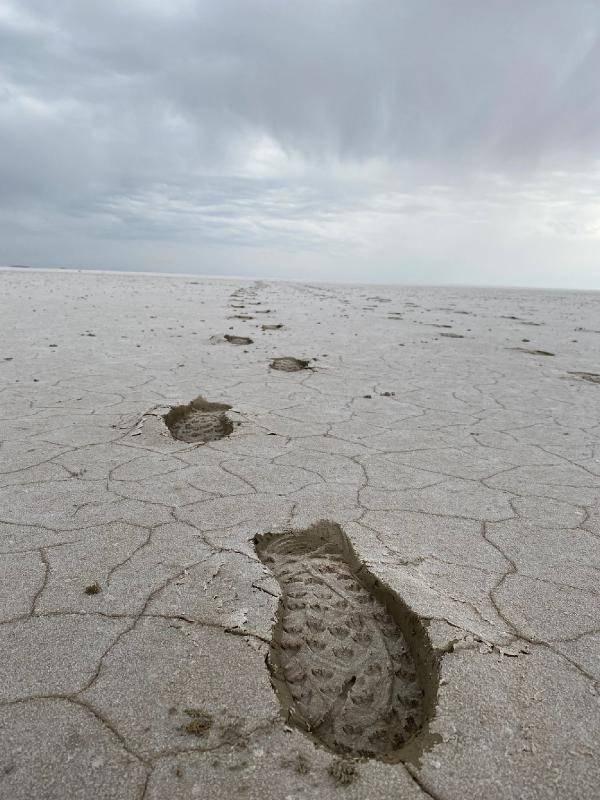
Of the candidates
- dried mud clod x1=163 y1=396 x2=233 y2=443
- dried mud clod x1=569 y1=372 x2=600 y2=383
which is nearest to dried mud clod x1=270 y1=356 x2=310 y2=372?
dried mud clod x1=163 y1=396 x2=233 y2=443

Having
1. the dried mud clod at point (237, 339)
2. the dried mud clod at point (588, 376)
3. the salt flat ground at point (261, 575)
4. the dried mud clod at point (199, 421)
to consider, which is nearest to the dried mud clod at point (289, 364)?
the salt flat ground at point (261, 575)

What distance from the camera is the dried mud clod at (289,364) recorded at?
499 centimetres

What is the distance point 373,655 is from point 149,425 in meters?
2.05

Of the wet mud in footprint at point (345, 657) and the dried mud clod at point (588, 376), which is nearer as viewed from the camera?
the wet mud in footprint at point (345, 657)

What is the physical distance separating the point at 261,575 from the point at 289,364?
11.9 ft

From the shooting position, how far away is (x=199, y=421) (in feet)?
11.0

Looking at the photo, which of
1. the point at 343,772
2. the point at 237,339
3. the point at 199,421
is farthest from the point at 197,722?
the point at 237,339

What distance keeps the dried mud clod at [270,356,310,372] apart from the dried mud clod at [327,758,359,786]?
155 inches

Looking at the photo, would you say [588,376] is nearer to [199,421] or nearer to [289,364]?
[289,364]

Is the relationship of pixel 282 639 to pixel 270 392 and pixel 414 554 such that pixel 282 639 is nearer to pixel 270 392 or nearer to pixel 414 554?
pixel 414 554

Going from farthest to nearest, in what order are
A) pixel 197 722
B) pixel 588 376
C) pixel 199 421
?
pixel 588 376
pixel 199 421
pixel 197 722

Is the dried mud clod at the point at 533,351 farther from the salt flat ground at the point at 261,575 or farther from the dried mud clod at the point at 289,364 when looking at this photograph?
the dried mud clod at the point at 289,364

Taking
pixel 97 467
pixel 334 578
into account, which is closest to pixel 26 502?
pixel 97 467

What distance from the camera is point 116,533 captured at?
190cm
